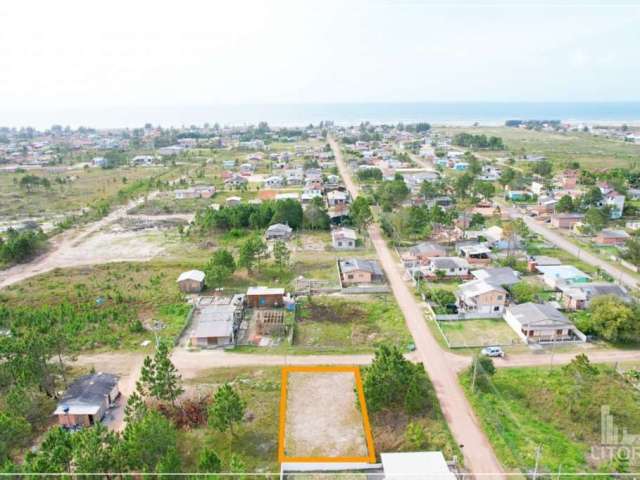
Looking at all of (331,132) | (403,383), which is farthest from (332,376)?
(331,132)

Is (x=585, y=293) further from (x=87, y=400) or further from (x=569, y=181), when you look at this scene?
(x=569, y=181)

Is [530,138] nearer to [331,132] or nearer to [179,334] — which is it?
[331,132]

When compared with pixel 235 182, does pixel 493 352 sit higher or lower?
lower

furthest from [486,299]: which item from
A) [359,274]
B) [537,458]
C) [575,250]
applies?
[575,250]

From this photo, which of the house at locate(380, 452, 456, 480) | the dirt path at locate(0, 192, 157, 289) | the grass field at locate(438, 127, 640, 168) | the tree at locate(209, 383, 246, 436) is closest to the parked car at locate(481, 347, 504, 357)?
the house at locate(380, 452, 456, 480)

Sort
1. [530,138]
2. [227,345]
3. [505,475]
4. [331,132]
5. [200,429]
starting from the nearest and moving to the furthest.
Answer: [505,475]
[200,429]
[227,345]
[530,138]
[331,132]

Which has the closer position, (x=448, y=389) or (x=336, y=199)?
(x=448, y=389)
